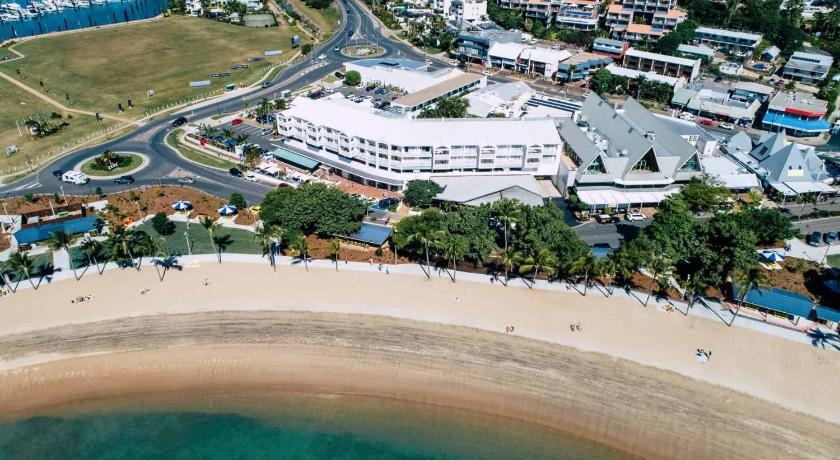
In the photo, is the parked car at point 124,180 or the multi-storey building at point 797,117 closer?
the parked car at point 124,180

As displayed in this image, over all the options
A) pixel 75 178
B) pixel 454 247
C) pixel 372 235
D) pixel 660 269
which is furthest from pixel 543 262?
pixel 75 178

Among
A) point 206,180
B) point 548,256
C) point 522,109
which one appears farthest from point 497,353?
point 522,109

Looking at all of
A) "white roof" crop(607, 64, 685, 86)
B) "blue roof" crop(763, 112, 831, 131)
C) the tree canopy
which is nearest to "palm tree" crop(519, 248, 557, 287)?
the tree canopy

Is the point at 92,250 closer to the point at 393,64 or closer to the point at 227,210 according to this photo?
the point at 227,210

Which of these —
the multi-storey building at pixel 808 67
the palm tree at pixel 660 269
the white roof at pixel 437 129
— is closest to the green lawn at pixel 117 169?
the white roof at pixel 437 129

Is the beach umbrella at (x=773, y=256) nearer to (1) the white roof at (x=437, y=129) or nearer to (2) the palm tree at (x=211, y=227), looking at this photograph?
(1) the white roof at (x=437, y=129)

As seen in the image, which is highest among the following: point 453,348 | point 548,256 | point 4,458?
point 548,256

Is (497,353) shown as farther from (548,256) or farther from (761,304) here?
(761,304)
